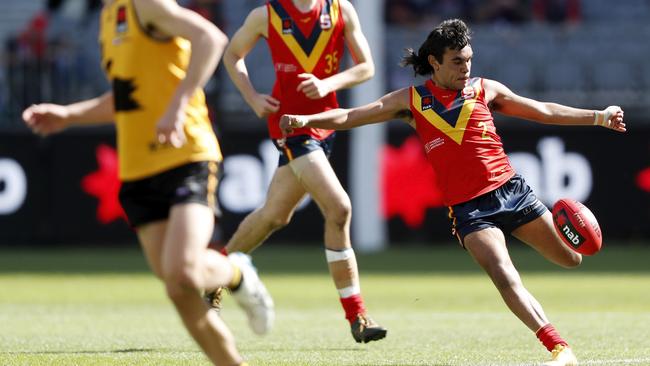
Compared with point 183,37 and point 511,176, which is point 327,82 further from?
point 183,37

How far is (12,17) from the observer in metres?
25.3

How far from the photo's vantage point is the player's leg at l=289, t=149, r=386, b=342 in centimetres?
871

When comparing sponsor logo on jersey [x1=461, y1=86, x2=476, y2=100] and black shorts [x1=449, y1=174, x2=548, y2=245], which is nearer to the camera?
black shorts [x1=449, y1=174, x2=548, y2=245]

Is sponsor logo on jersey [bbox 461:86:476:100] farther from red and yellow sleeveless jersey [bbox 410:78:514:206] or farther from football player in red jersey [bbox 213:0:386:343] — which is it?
football player in red jersey [bbox 213:0:386:343]

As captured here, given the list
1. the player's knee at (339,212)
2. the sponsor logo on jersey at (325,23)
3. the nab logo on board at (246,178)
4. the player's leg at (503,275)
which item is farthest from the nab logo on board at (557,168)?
the player's leg at (503,275)

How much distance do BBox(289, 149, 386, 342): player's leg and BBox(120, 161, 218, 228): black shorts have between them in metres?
2.69

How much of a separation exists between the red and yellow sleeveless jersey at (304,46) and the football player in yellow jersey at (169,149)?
2.97 m

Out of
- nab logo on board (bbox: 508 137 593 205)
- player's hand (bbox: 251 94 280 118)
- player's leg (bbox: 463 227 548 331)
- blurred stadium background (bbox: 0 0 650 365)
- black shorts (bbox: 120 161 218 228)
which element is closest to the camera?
black shorts (bbox: 120 161 218 228)

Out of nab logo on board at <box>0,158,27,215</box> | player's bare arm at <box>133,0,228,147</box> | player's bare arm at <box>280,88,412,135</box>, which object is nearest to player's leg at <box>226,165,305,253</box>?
player's bare arm at <box>280,88,412,135</box>

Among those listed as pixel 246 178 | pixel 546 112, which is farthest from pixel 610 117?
pixel 246 178

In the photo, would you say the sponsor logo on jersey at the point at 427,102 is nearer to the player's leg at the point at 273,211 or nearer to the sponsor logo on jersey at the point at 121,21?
the player's leg at the point at 273,211

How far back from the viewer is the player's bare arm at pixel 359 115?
756cm

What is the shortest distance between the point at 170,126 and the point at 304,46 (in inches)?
143

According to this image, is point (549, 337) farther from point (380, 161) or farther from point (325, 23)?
point (380, 161)
